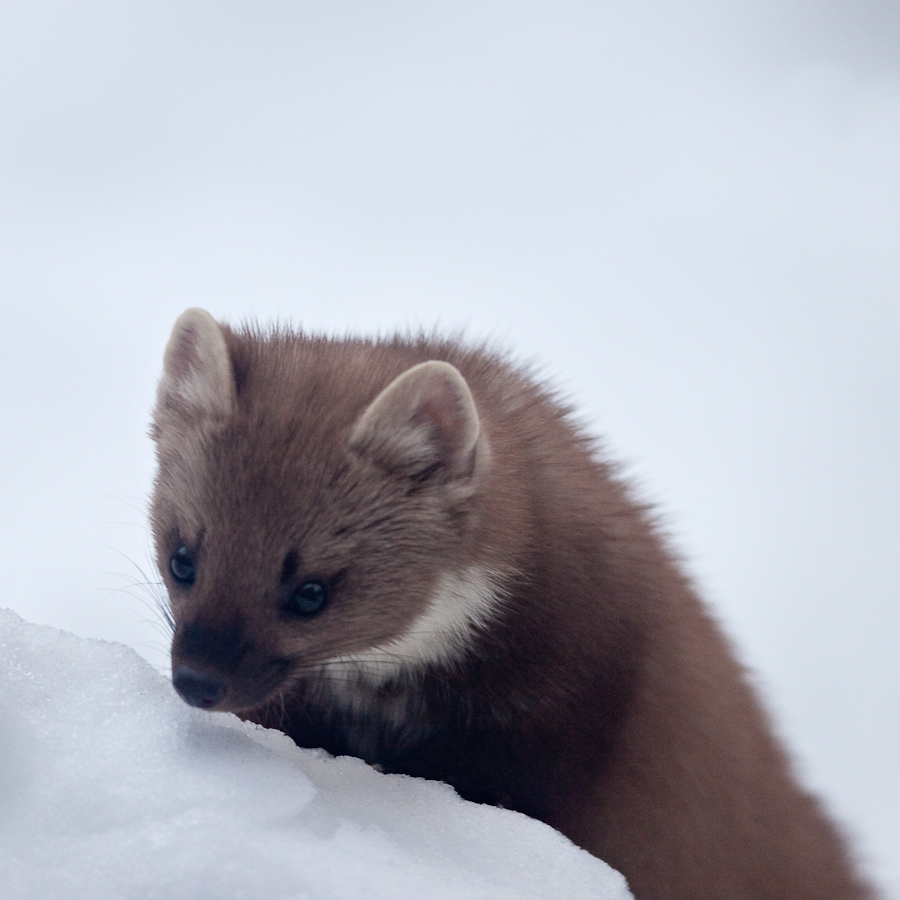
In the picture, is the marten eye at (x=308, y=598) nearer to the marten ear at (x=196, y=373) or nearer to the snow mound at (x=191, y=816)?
the snow mound at (x=191, y=816)

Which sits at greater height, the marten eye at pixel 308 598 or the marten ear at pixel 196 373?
the marten ear at pixel 196 373

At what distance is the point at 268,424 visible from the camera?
2.27 m

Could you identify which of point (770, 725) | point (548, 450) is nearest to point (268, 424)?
point (548, 450)

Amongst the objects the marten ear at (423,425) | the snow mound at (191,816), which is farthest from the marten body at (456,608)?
the snow mound at (191,816)

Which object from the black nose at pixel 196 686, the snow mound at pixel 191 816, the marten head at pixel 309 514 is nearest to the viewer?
the snow mound at pixel 191 816

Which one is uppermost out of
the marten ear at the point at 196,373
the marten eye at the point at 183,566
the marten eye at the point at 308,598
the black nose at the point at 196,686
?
the marten ear at the point at 196,373

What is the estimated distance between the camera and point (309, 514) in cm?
219

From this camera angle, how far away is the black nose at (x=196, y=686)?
203 centimetres

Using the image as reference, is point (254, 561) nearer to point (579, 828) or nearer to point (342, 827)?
point (342, 827)

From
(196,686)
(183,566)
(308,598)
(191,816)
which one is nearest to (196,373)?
(183,566)

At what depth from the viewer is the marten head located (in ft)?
7.04

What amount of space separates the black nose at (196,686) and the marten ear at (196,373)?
22.9 inches

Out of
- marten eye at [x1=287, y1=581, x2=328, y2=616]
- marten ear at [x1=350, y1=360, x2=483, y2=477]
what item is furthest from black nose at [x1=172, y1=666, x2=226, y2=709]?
marten ear at [x1=350, y1=360, x2=483, y2=477]

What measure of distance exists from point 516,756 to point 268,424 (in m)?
0.94
